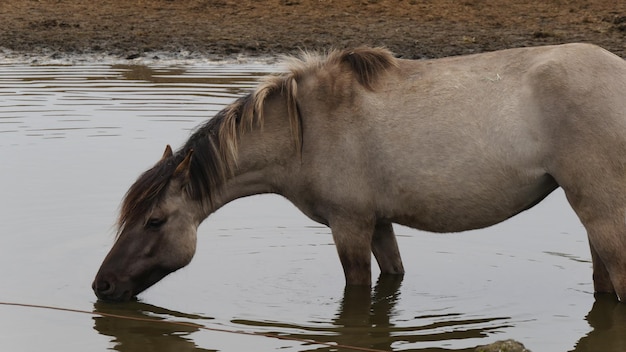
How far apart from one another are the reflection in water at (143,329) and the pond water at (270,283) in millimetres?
12

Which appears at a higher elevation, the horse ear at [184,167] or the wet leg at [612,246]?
the horse ear at [184,167]

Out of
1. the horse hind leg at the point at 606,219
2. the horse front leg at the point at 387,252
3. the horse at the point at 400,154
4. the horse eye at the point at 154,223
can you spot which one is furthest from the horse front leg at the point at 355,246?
the horse hind leg at the point at 606,219

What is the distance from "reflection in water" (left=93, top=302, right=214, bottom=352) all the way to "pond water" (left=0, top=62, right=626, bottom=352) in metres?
0.01

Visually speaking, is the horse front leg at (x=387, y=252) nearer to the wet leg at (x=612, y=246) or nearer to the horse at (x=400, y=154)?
the horse at (x=400, y=154)

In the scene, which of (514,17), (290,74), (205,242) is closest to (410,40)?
(514,17)

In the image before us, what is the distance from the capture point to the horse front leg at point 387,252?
24.7 ft

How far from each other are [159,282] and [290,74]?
1.77m

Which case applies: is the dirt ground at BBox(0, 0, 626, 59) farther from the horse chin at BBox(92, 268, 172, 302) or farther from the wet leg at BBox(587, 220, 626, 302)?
the wet leg at BBox(587, 220, 626, 302)

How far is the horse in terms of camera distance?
648cm

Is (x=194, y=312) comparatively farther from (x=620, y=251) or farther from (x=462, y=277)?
(x=620, y=251)

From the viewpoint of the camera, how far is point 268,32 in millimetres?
18797

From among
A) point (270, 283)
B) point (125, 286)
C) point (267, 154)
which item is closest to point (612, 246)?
point (267, 154)

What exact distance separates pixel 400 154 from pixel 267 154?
85 cm

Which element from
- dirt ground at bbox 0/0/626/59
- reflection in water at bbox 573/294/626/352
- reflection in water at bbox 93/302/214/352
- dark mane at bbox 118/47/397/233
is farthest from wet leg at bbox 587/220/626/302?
dirt ground at bbox 0/0/626/59
